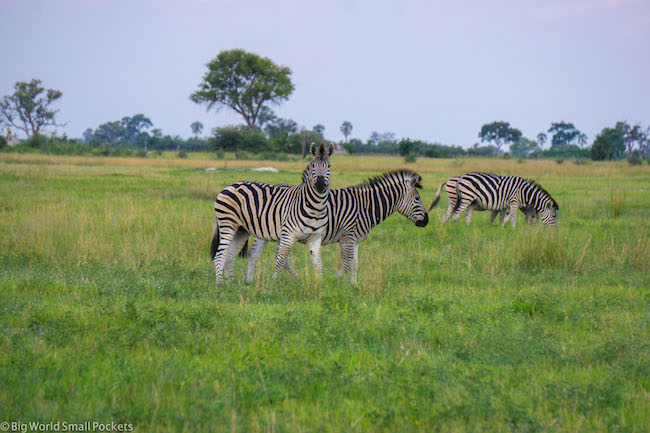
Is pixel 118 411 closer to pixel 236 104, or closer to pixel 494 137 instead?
pixel 236 104

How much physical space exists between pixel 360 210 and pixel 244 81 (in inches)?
2325

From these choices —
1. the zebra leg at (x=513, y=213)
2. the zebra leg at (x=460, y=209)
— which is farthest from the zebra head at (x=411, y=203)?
the zebra leg at (x=513, y=213)

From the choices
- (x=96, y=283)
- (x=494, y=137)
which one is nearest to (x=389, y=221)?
(x=96, y=283)

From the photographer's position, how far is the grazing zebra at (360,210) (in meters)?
7.94

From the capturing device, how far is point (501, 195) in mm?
13914

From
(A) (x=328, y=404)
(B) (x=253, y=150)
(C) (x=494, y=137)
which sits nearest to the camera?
(A) (x=328, y=404)

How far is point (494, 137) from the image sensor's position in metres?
103

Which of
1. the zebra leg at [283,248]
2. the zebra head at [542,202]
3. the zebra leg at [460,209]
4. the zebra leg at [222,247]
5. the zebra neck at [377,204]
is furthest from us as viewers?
the zebra leg at [460,209]

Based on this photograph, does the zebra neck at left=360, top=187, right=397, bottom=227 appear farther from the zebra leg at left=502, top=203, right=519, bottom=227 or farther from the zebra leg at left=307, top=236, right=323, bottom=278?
the zebra leg at left=502, top=203, right=519, bottom=227

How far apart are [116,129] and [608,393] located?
123m

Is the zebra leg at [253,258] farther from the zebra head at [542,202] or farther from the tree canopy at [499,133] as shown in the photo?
the tree canopy at [499,133]

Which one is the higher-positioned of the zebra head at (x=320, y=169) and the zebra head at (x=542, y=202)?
the zebra head at (x=320, y=169)

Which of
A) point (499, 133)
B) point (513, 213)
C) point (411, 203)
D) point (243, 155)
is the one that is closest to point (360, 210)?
point (411, 203)

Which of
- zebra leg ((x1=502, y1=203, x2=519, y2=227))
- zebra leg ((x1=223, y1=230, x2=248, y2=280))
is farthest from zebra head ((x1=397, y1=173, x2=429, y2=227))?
zebra leg ((x1=502, y1=203, x2=519, y2=227))
